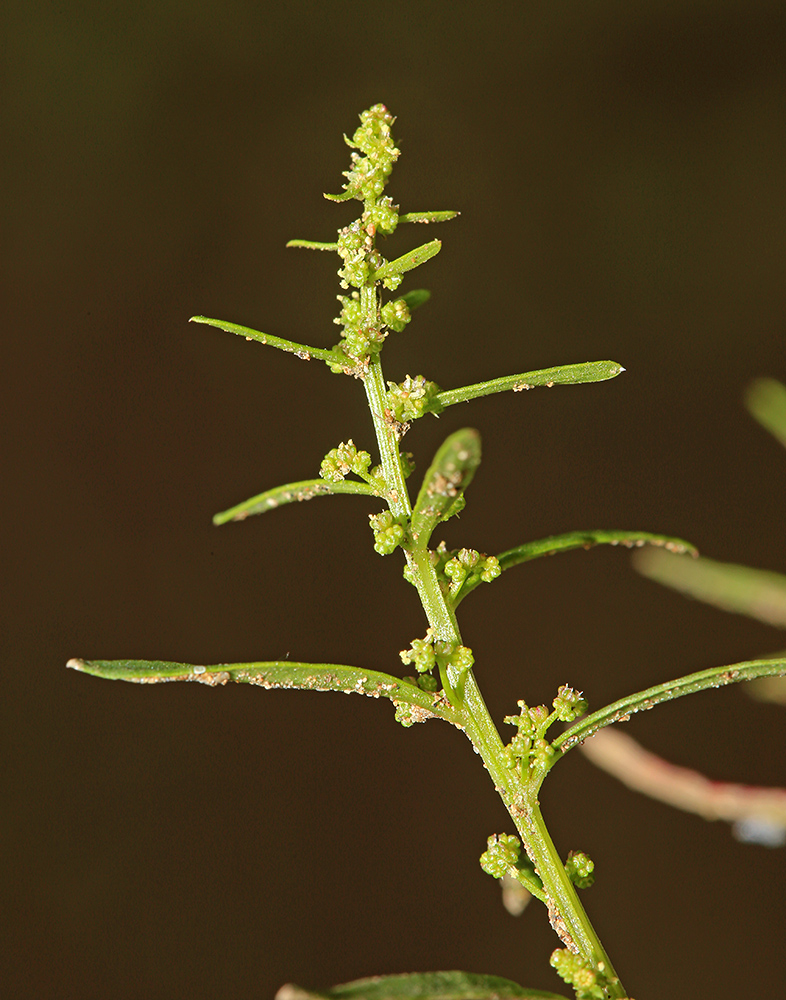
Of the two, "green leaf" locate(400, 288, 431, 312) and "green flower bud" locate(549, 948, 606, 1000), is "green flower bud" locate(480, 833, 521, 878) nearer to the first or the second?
"green flower bud" locate(549, 948, 606, 1000)

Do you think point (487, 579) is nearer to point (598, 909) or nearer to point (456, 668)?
point (456, 668)

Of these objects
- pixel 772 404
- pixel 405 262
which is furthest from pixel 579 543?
pixel 772 404

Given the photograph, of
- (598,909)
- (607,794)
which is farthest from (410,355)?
(598,909)

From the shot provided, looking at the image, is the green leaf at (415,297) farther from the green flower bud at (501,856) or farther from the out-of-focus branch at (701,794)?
the out-of-focus branch at (701,794)

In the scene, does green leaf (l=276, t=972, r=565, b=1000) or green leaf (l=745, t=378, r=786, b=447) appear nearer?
green leaf (l=276, t=972, r=565, b=1000)

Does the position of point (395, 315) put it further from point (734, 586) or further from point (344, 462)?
point (734, 586)

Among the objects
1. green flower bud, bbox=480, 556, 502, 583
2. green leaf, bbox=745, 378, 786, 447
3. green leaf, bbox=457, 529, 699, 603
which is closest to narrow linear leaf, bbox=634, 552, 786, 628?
green leaf, bbox=745, 378, 786, 447
